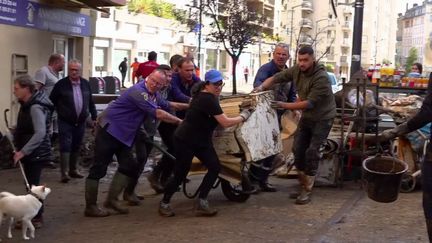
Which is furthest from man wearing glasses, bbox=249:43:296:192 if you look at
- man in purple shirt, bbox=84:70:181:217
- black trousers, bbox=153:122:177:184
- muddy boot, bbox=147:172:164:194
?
man in purple shirt, bbox=84:70:181:217

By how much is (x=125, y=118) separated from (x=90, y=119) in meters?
2.71

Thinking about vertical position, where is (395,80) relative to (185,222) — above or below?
above

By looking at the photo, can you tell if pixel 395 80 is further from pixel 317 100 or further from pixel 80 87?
pixel 80 87

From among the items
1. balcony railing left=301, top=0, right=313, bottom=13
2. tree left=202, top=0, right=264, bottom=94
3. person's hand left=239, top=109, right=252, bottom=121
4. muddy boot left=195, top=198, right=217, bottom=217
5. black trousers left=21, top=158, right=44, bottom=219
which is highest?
balcony railing left=301, top=0, right=313, bottom=13

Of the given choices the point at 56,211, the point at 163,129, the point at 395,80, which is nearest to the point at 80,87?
the point at 163,129

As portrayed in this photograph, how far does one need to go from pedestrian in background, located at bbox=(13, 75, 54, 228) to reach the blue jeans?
8.83ft

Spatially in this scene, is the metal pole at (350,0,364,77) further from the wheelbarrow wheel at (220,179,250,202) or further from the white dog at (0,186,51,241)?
the white dog at (0,186,51,241)

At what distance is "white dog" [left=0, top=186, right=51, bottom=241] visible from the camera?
5727 millimetres

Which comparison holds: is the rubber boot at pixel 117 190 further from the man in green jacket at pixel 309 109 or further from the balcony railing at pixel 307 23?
the balcony railing at pixel 307 23

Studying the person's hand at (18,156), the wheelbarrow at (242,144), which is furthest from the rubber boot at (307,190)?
the person's hand at (18,156)

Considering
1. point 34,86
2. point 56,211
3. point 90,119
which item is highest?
point 34,86

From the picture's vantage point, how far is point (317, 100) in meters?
7.56

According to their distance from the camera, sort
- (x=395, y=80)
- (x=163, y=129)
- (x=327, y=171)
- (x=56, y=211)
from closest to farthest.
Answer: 1. (x=56, y=211)
2. (x=163, y=129)
3. (x=327, y=171)
4. (x=395, y=80)

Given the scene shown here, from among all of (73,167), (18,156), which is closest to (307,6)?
(73,167)
